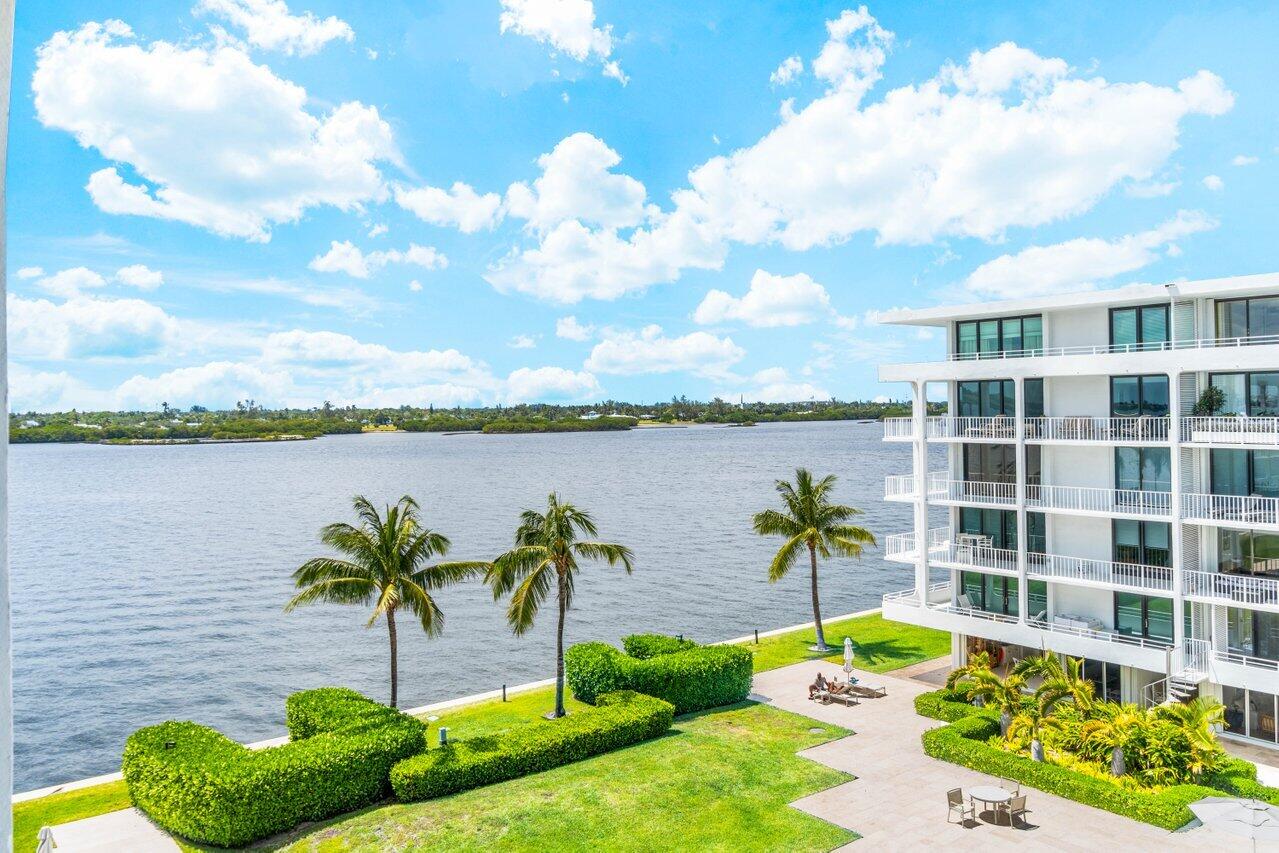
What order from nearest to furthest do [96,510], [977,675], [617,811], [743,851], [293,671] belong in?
[743,851] → [617,811] → [977,675] → [293,671] → [96,510]

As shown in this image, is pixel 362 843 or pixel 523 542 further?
pixel 523 542

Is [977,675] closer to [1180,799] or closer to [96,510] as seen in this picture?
[1180,799]

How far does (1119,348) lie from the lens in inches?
1104

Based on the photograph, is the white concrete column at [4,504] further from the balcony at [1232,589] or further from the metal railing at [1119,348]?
the metal railing at [1119,348]

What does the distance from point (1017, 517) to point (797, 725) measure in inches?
411

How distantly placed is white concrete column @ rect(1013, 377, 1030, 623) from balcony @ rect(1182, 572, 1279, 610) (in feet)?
15.8

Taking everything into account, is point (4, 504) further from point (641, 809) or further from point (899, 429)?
point (899, 429)

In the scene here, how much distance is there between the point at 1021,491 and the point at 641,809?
54.1ft

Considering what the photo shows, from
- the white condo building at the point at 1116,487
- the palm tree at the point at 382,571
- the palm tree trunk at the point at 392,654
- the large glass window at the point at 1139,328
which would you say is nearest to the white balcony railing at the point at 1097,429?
the white condo building at the point at 1116,487

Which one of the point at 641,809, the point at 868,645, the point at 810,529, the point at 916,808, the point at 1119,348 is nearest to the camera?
the point at 916,808

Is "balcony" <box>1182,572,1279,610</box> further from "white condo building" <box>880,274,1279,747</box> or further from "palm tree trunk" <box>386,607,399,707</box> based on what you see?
"palm tree trunk" <box>386,607,399,707</box>

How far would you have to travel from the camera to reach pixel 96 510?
111250mm

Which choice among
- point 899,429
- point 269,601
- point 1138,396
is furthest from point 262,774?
point 269,601

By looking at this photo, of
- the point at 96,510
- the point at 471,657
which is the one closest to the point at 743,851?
the point at 471,657
